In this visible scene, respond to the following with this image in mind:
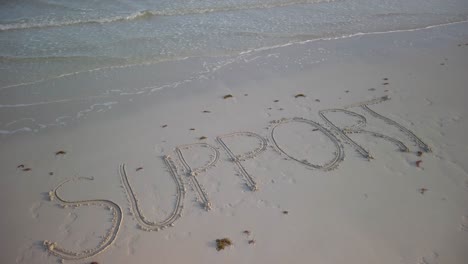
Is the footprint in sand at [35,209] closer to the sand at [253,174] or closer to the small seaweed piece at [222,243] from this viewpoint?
the sand at [253,174]

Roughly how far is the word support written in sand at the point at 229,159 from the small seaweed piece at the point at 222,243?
19.9 inches

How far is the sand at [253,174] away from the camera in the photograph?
383 centimetres

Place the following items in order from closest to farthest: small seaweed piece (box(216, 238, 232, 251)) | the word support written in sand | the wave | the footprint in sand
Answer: small seaweed piece (box(216, 238, 232, 251)) < the word support written in sand < the footprint in sand < the wave

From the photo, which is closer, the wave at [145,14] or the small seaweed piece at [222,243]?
the small seaweed piece at [222,243]

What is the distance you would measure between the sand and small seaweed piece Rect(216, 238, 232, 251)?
5 cm

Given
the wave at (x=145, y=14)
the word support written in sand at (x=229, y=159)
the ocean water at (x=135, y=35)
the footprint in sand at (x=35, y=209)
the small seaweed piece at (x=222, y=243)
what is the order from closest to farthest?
the small seaweed piece at (x=222, y=243) → the word support written in sand at (x=229, y=159) → the footprint in sand at (x=35, y=209) → the ocean water at (x=135, y=35) → the wave at (x=145, y=14)

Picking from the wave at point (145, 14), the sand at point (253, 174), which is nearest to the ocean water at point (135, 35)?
the wave at point (145, 14)

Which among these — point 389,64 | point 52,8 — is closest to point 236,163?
point 389,64

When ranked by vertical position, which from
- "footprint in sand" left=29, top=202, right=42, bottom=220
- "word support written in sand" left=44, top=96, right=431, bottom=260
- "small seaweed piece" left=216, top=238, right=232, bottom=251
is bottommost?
"small seaweed piece" left=216, top=238, right=232, bottom=251

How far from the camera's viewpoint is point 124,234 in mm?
3959

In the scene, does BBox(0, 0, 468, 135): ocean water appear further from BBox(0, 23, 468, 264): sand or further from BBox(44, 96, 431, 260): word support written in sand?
BBox(44, 96, 431, 260): word support written in sand

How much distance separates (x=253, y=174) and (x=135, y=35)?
6.05 m

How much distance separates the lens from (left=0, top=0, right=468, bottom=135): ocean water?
660cm

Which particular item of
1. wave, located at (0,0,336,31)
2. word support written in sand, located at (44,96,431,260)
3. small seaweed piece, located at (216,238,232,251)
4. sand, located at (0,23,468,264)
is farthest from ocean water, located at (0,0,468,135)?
small seaweed piece, located at (216,238,232,251)
